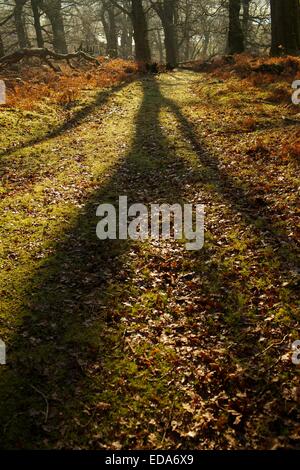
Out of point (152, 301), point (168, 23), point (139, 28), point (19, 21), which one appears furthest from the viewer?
point (168, 23)

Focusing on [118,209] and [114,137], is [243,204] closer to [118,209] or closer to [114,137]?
[118,209]

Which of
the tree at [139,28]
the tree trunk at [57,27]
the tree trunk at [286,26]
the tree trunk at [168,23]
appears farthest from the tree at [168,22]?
the tree trunk at [286,26]

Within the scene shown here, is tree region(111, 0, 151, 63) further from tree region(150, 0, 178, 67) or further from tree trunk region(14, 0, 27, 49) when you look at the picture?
tree trunk region(14, 0, 27, 49)

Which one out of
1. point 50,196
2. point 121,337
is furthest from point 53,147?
point 121,337

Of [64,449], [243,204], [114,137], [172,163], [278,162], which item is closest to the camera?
[64,449]

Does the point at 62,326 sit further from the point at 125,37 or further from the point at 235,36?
the point at 125,37

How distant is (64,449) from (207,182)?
7549 millimetres

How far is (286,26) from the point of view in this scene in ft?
63.8

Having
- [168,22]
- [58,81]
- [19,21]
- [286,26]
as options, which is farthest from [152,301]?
[19,21]

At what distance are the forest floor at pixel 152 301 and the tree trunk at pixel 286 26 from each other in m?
8.27

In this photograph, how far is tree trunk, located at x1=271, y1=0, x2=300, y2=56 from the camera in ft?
62.6

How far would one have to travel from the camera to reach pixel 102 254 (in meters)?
8.54

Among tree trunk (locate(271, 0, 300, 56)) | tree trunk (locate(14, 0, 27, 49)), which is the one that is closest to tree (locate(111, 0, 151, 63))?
tree trunk (locate(14, 0, 27, 49))

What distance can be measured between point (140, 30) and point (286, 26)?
10.5m
